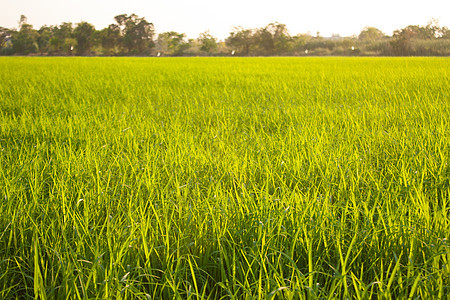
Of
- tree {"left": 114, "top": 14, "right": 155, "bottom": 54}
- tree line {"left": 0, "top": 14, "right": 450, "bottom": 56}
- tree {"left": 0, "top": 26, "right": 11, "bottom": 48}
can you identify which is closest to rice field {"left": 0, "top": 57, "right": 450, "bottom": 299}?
tree line {"left": 0, "top": 14, "right": 450, "bottom": 56}

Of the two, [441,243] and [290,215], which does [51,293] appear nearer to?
[290,215]

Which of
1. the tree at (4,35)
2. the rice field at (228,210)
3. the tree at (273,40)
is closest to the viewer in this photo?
the rice field at (228,210)

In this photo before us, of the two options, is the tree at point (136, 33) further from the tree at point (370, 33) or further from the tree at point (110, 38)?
the tree at point (370, 33)

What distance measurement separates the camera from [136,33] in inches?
2296

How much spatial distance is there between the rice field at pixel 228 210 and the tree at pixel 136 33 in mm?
56459

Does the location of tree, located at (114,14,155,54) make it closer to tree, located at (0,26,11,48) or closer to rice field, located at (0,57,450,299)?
tree, located at (0,26,11,48)

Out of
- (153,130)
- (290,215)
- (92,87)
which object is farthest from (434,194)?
(92,87)

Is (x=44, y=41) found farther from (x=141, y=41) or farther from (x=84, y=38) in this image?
(x=141, y=41)

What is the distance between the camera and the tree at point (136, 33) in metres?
57.5

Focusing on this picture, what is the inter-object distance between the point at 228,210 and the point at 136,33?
6117 centimetres

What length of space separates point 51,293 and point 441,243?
1247 millimetres

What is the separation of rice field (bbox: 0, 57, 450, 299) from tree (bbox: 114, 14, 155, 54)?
5646 centimetres

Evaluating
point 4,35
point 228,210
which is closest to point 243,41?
point 4,35

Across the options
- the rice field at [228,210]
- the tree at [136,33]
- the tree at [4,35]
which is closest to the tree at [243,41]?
the tree at [136,33]
